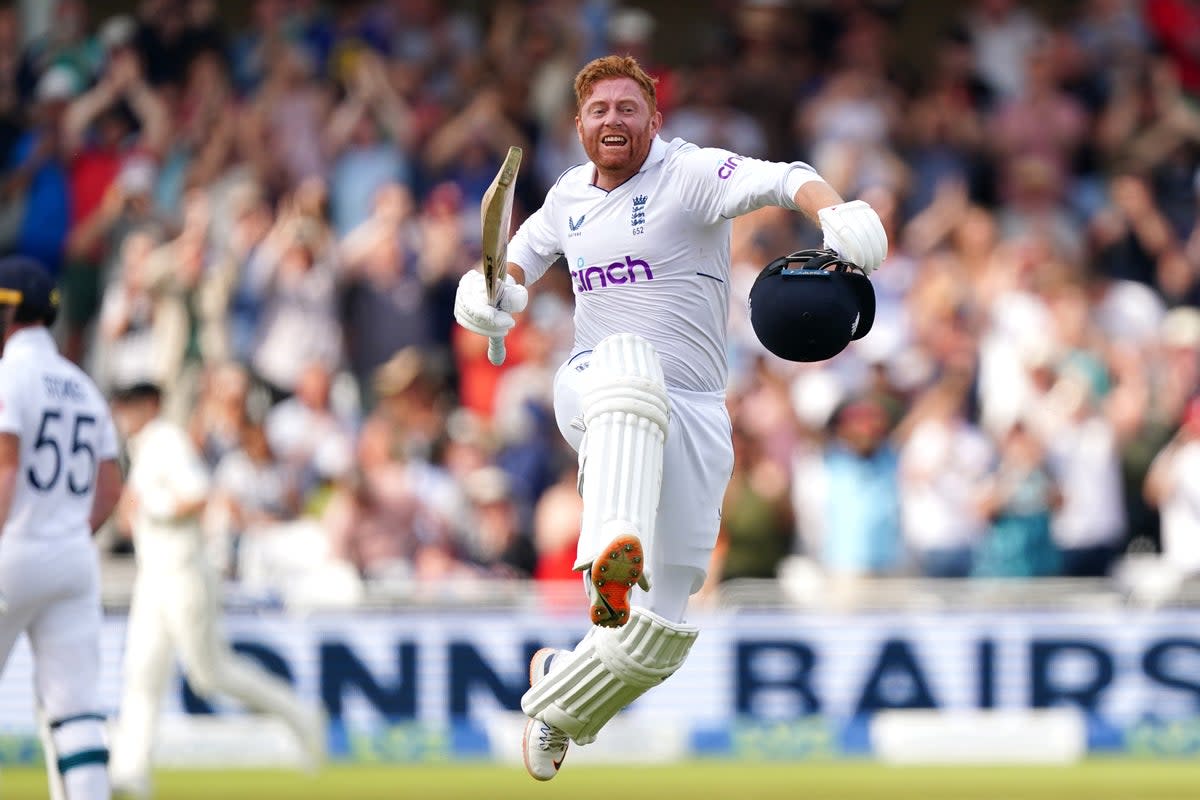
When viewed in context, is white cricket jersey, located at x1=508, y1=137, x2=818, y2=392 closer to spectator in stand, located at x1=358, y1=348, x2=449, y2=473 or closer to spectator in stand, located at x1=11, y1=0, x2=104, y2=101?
spectator in stand, located at x1=358, y1=348, x2=449, y2=473

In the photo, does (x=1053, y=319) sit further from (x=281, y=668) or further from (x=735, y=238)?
(x=281, y=668)

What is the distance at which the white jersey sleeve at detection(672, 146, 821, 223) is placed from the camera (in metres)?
7.16

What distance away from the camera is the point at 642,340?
7.48 metres

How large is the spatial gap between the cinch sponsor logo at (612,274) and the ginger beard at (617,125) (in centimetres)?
33

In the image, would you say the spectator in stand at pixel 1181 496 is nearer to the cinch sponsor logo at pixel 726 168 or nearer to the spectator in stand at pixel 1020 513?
the spectator in stand at pixel 1020 513

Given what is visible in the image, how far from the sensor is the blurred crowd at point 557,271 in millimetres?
14141

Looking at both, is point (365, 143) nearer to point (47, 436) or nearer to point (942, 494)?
point (942, 494)

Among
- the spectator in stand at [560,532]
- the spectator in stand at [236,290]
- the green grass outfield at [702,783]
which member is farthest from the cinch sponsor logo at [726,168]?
the spectator in stand at [236,290]

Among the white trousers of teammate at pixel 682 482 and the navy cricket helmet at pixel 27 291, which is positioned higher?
the navy cricket helmet at pixel 27 291

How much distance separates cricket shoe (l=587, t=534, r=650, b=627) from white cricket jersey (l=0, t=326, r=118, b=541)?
2600mm

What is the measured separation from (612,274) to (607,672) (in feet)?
4.57

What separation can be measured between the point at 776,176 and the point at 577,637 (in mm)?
6835

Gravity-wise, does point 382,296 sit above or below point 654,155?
above

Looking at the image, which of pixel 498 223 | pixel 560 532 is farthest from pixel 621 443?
pixel 560 532
